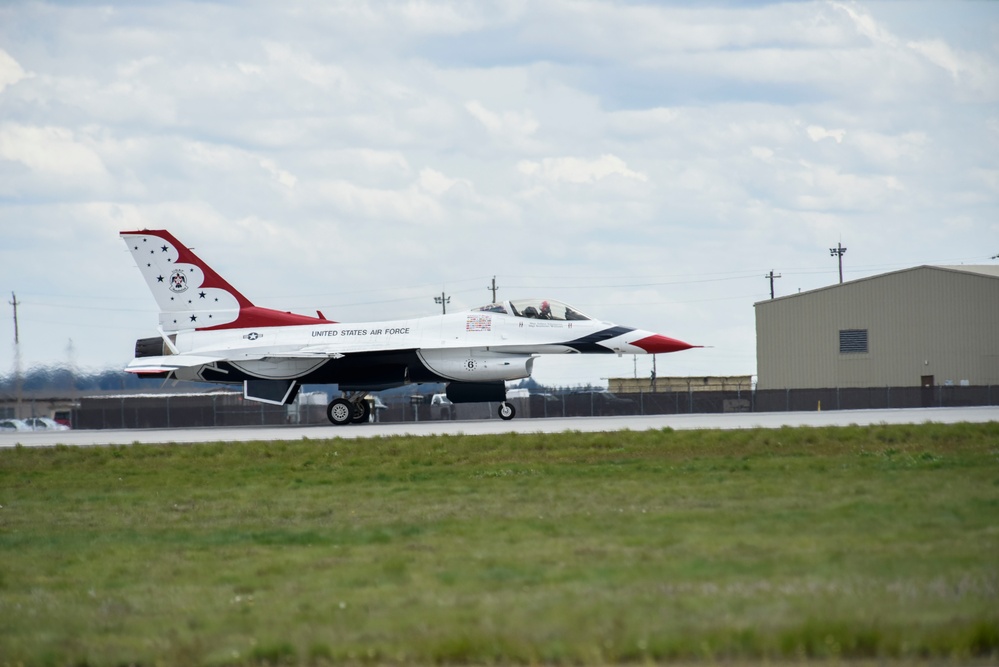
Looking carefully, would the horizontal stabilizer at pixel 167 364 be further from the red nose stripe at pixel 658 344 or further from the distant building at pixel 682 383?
the distant building at pixel 682 383

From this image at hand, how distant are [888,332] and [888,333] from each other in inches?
2.2

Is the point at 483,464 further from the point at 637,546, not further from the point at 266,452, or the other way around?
the point at 637,546

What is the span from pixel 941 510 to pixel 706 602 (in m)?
4.44

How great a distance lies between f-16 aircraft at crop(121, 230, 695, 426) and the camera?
103 ft

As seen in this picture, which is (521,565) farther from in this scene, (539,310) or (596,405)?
(596,405)

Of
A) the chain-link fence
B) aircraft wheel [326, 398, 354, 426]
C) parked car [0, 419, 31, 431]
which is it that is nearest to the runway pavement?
aircraft wheel [326, 398, 354, 426]

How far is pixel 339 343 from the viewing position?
3247 cm

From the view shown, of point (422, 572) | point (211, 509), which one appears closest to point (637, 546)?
point (422, 572)

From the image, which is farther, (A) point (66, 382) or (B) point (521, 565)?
(A) point (66, 382)

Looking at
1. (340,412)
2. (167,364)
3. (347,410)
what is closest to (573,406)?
(347,410)

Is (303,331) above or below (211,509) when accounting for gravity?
above

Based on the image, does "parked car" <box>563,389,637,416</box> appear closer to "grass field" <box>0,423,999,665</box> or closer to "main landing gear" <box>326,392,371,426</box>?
"main landing gear" <box>326,392,371,426</box>

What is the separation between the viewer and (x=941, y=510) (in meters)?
10.2

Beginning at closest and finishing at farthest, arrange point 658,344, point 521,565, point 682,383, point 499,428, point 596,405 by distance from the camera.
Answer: point 521,565 < point 499,428 < point 658,344 < point 596,405 < point 682,383
